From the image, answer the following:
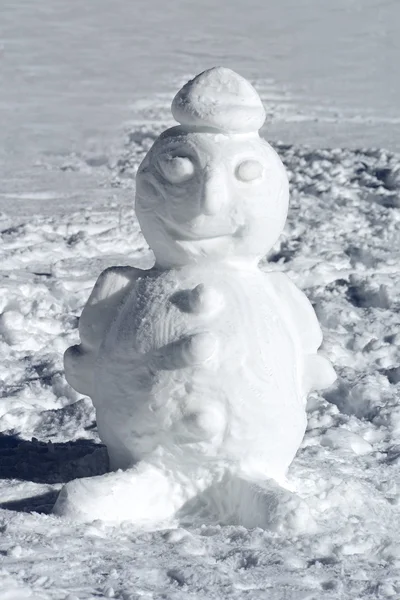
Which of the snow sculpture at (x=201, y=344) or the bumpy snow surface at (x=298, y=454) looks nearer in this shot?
the bumpy snow surface at (x=298, y=454)

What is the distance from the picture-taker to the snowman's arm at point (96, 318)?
337cm

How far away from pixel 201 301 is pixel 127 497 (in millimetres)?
559

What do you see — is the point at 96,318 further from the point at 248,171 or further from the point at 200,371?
the point at 248,171

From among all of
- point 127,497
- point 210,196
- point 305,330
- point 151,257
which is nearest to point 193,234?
point 210,196

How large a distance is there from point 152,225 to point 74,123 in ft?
20.0

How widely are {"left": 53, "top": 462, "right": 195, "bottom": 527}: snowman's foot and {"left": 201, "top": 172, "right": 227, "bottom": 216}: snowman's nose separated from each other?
28.5 inches

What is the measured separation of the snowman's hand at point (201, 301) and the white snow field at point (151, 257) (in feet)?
1.74

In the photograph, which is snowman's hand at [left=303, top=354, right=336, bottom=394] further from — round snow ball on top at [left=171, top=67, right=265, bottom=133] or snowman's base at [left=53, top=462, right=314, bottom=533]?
round snow ball on top at [left=171, top=67, right=265, bottom=133]

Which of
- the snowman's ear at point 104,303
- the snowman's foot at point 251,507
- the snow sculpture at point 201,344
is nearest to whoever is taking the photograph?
the snowman's foot at point 251,507

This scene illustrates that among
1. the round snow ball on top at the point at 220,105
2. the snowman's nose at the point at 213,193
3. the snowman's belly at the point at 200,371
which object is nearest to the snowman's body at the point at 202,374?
the snowman's belly at the point at 200,371

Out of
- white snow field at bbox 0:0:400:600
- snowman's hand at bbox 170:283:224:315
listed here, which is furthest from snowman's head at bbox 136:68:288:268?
white snow field at bbox 0:0:400:600

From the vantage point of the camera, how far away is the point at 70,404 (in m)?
4.31

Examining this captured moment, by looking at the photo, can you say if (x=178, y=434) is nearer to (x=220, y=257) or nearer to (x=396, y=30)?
(x=220, y=257)

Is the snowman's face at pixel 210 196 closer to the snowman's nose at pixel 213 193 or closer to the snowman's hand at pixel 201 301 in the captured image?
the snowman's nose at pixel 213 193
